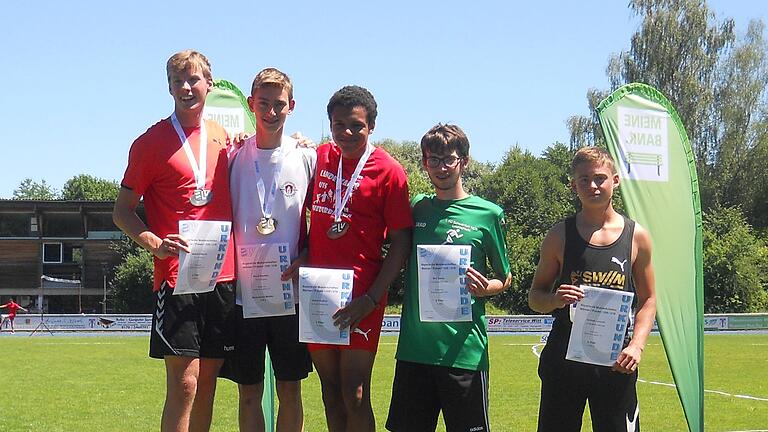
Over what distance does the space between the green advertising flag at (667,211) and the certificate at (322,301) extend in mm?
3213

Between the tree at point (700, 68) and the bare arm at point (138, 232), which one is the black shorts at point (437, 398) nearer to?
the bare arm at point (138, 232)

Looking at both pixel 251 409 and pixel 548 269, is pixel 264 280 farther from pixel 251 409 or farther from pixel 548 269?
pixel 548 269

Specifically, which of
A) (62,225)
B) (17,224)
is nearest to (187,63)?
(62,225)

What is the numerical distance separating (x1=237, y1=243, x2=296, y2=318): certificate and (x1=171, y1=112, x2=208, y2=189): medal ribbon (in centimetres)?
45

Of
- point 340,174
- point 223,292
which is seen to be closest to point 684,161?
point 340,174

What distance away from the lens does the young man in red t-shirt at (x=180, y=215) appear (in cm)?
485

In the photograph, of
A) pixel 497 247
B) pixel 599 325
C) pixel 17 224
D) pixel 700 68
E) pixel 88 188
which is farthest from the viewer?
pixel 88 188

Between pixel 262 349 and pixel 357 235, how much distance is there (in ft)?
2.86

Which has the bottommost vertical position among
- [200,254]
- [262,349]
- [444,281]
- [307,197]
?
[262,349]

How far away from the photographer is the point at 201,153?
197 inches

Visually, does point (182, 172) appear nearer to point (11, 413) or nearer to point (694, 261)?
point (694, 261)

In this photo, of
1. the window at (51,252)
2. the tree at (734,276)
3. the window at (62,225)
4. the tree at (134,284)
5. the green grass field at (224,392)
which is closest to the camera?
the green grass field at (224,392)

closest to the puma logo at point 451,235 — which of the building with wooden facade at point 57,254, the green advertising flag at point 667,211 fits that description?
the green advertising flag at point 667,211

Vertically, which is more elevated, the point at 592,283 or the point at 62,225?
the point at 62,225
